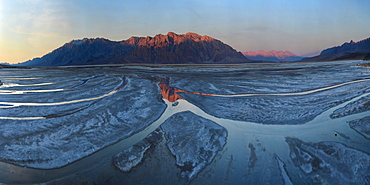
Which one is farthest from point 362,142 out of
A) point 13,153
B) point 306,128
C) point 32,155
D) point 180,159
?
point 13,153

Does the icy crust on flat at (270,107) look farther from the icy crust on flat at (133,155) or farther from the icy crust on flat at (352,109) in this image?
the icy crust on flat at (133,155)

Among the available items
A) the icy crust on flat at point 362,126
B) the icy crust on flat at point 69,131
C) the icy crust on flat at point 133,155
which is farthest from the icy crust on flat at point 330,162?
the icy crust on flat at point 69,131

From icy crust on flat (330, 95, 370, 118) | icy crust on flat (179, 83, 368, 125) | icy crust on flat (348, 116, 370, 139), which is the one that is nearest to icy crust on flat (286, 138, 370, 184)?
icy crust on flat (348, 116, 370, 139)

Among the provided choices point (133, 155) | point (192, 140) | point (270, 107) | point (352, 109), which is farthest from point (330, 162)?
point (352, 109)

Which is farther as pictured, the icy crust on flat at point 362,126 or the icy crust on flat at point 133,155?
the icy crust on flat at point 362,126

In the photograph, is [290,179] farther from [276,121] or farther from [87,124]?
[87,124]

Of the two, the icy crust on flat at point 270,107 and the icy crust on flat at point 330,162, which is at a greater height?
the icy crust on flat at point 270,107
